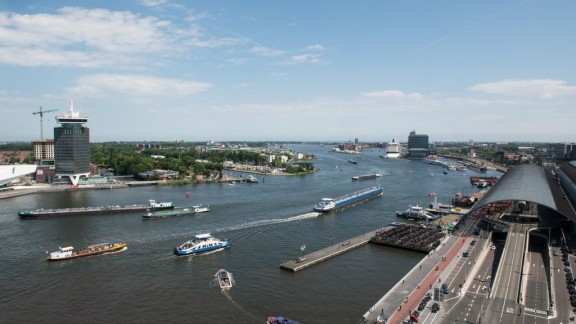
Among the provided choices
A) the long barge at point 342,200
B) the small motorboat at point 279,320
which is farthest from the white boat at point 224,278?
the long barge at point 342,200

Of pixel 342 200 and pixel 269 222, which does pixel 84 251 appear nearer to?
pixel 269 222

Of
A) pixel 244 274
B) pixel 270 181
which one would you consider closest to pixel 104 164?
pixel 270 181

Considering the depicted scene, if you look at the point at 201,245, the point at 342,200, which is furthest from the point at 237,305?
the point at 342,200

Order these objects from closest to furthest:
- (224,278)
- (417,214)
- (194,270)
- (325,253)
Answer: (224,278) < (194,270) < (325,253) < (417,214)

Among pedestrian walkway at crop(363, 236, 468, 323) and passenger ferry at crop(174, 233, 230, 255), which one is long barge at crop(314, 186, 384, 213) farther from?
pedestrian walkway at crop(363, 236, 468, 323)

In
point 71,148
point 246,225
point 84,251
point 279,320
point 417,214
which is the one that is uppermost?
point 71,148

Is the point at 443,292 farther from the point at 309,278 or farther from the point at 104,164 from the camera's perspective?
the point at 104,164

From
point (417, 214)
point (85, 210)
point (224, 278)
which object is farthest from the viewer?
point (85, 210)
